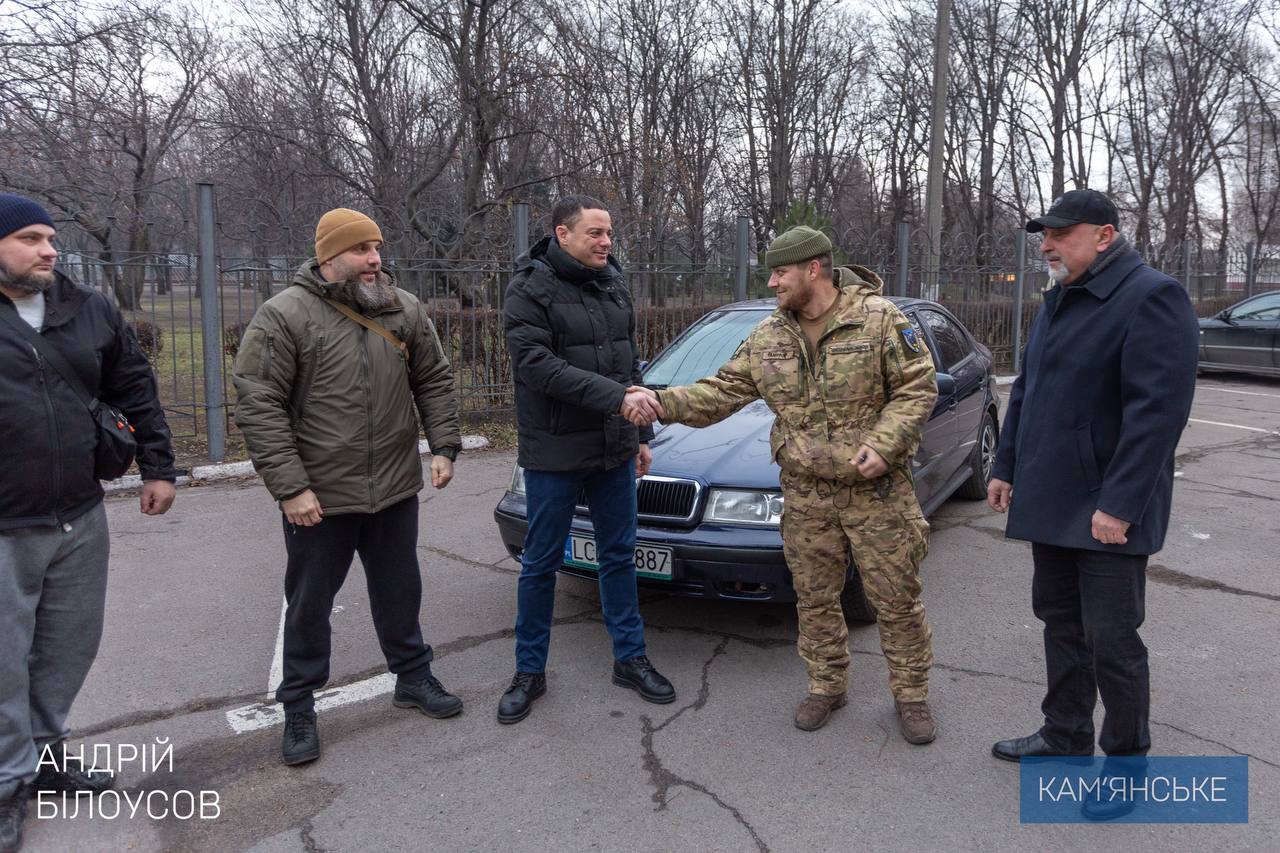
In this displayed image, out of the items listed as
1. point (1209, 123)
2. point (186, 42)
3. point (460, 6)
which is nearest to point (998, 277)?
point (460, 6)

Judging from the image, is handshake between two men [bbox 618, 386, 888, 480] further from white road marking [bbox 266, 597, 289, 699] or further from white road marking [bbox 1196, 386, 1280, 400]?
white road marking [bbox 1196, 386, 1280, 400]

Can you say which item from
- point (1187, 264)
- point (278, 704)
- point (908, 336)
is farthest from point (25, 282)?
point (1187, 264)

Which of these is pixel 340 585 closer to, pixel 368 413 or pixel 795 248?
pixel 368 413

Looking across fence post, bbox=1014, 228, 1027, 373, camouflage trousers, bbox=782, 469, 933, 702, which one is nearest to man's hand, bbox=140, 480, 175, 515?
camouflage trousers, bbox=782, 469, 933, 702

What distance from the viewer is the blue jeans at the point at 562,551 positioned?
3344mm

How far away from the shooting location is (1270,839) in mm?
2516

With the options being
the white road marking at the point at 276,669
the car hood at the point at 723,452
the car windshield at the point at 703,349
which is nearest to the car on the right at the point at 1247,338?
the car windshield at the point at 703,349

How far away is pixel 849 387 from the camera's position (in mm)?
2996

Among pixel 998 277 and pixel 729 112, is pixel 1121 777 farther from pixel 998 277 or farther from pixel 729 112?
pixel 729 112

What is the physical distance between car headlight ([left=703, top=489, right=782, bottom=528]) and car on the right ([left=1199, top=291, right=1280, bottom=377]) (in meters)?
12.1

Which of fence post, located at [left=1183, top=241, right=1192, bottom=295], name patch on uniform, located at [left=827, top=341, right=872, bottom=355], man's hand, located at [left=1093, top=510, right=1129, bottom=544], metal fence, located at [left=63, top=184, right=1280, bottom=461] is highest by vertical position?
fence post, located at [left=1183, top=241, right=1192, bottom=295]

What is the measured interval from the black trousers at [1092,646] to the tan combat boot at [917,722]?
1.29 ft

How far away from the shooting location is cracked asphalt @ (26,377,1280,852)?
2635 millimetres

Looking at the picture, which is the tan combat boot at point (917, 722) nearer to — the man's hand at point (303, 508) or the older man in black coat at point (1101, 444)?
the older man in black coat at point (1101, 444)
